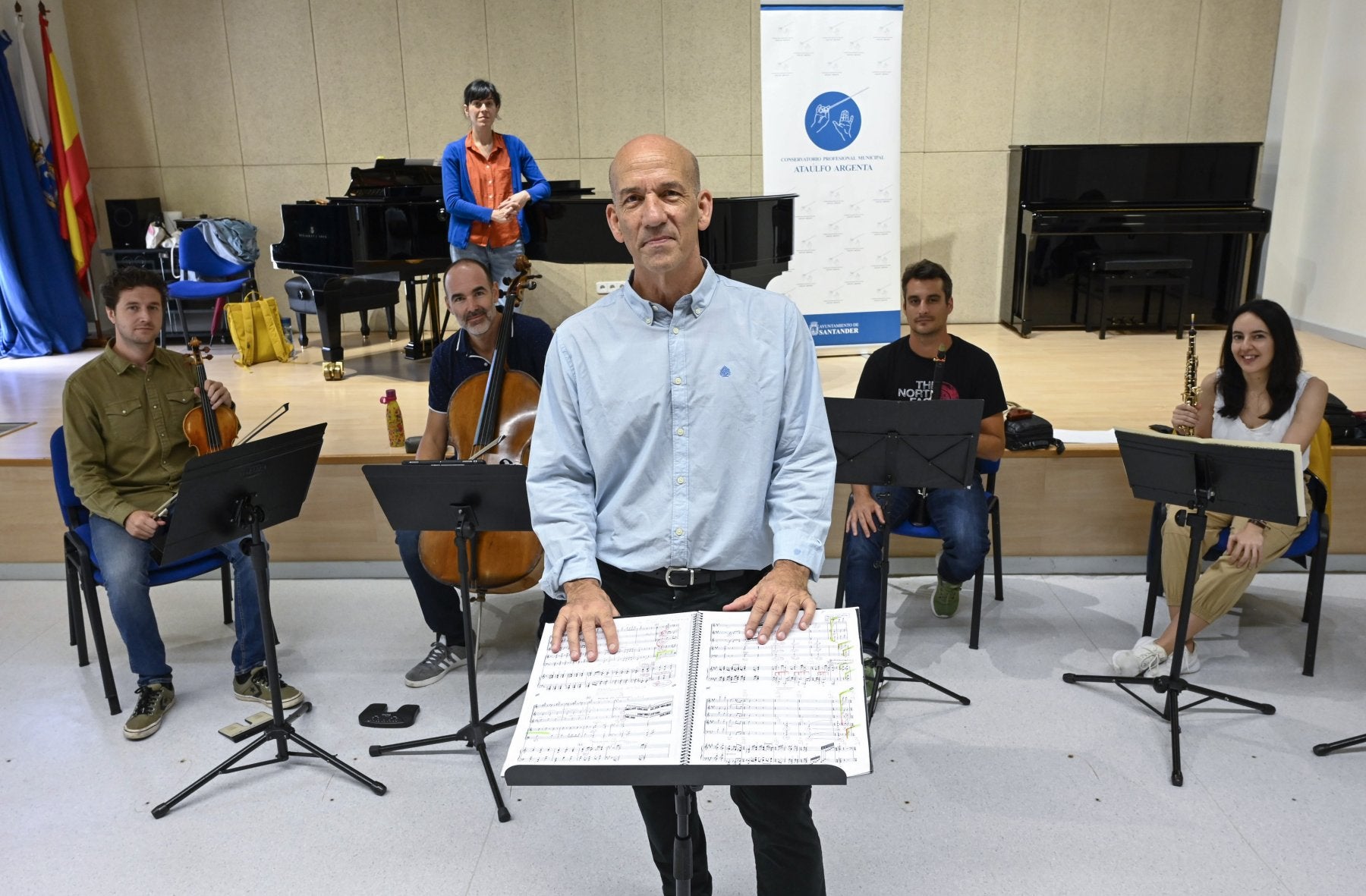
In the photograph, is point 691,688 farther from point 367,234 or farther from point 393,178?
point 393,178

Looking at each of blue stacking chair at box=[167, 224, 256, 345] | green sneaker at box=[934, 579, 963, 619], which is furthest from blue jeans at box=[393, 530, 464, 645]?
blue stacking chair at box=[167, 224, 256, 345]

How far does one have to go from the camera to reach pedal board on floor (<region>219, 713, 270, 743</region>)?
9.81ft

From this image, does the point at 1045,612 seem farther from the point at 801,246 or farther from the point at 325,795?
the point at 801,246

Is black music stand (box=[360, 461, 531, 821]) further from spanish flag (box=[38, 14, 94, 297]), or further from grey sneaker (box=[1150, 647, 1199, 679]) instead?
spanish flag (box=[38, 14, 94, 297])

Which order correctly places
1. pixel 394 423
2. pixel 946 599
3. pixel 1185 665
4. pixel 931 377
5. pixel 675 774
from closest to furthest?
1. pixel 675 774
2. pixel 1185 665
3. pixel 931 377
4. pixel 946 599
5. pixel 394 423

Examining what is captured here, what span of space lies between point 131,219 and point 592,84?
11.8 ft

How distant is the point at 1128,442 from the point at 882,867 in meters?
1.31

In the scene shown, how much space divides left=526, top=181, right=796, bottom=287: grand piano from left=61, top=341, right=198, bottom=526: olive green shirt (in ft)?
9.13

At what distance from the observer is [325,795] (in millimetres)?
2727

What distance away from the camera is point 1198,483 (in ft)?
8.86

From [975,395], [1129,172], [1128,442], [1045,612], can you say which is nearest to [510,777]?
[1128,442]

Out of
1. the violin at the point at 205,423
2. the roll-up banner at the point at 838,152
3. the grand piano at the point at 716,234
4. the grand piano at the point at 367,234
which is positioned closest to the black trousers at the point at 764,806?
the violin at the point at 205,423

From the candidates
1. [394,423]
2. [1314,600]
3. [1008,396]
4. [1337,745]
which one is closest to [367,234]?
[394,423]

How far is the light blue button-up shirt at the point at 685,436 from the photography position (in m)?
1.67
